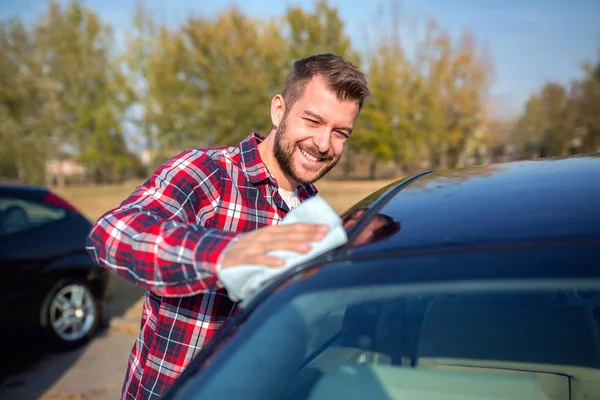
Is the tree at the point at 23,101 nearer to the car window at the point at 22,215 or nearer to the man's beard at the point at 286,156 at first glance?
the car window at the point at 22,215

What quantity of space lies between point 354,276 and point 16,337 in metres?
4.51

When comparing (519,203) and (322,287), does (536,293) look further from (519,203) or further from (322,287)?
(322,287)

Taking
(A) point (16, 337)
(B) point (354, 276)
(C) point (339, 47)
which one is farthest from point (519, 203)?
(C) point (339, 47)

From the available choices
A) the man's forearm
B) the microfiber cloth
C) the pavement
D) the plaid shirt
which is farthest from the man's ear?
the pavement

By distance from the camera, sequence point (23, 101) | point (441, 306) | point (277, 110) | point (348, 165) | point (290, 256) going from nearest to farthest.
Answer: point (290, 256), point (441, 306), point (277, 110), point (23, 101), point (348, 165)

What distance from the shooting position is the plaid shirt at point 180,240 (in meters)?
1.21

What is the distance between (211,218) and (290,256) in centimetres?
73

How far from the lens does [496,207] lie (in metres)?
1.32

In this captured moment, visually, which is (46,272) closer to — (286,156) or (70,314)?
(70,314)

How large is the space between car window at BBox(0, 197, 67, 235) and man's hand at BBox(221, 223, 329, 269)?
4456 millimetres

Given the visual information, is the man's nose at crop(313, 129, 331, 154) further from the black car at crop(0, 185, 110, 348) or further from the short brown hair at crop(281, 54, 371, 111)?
the black car at crop(0, 185, 110, 348)

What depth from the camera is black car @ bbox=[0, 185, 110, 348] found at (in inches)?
183

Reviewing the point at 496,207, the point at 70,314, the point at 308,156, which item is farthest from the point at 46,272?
the point at 496,207

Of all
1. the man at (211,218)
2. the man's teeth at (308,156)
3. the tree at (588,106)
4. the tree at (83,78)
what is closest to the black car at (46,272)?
the man at (211,218)
